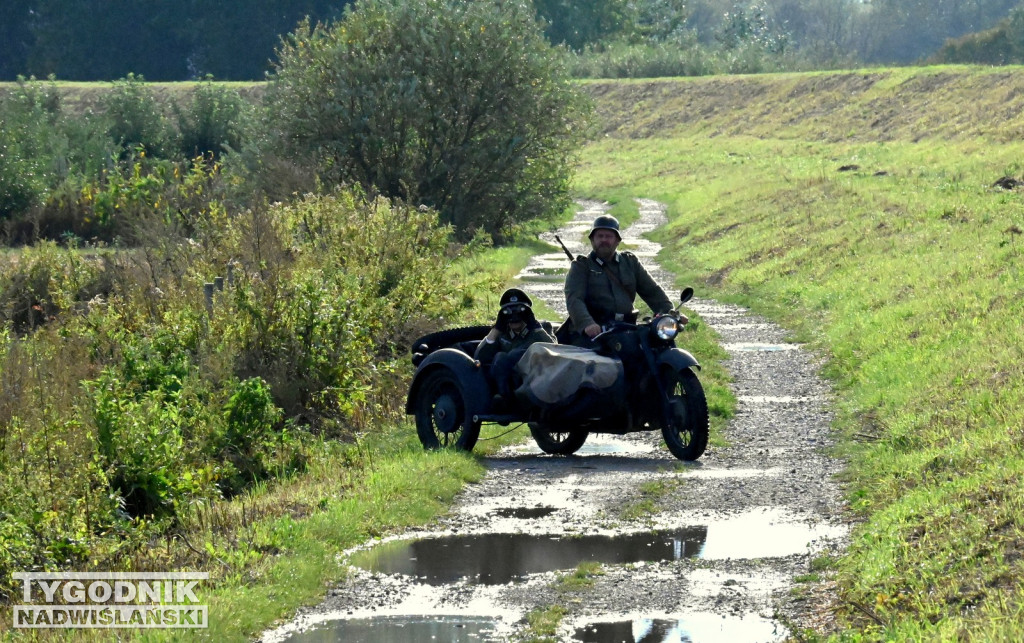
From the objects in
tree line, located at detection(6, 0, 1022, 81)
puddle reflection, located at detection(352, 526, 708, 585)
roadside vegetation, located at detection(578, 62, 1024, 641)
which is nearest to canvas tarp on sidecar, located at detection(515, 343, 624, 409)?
roadside vegetation, located at detection(578, 62, 1024, 641)

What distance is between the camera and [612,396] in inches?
462

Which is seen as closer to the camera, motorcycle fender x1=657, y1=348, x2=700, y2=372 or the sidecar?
motorcycle fender x1=657, y1=348, x2=700, y2=372

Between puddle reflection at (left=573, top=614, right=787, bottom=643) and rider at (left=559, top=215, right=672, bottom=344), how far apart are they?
16.1ft

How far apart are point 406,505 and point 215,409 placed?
4.20 meters

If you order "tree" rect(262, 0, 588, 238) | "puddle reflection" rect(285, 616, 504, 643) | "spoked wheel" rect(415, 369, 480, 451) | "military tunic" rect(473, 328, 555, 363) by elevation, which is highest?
"tree" rect(262, 0, 588, 238)

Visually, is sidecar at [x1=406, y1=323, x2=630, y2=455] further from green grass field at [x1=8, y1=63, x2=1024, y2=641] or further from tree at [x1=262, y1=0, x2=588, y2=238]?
tree at [x1=262, y1=0, x2=588, y2=238]

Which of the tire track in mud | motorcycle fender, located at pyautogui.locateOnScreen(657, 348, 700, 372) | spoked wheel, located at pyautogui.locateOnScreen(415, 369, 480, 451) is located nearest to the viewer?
the tire track in mud

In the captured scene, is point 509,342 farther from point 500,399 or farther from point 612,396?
point 612,396

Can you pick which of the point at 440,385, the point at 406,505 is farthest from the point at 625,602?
the point at 440,385

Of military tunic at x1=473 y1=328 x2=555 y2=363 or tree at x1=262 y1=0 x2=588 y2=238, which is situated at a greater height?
tree at x1=262 y1=0 x2=588 y2=238

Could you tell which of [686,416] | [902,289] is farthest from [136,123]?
[686,416]

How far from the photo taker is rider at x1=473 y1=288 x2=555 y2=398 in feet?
40.9

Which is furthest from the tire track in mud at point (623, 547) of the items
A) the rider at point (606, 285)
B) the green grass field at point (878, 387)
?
the rider at point (606, 285)

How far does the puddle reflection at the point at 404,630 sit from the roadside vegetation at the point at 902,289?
1.81m
